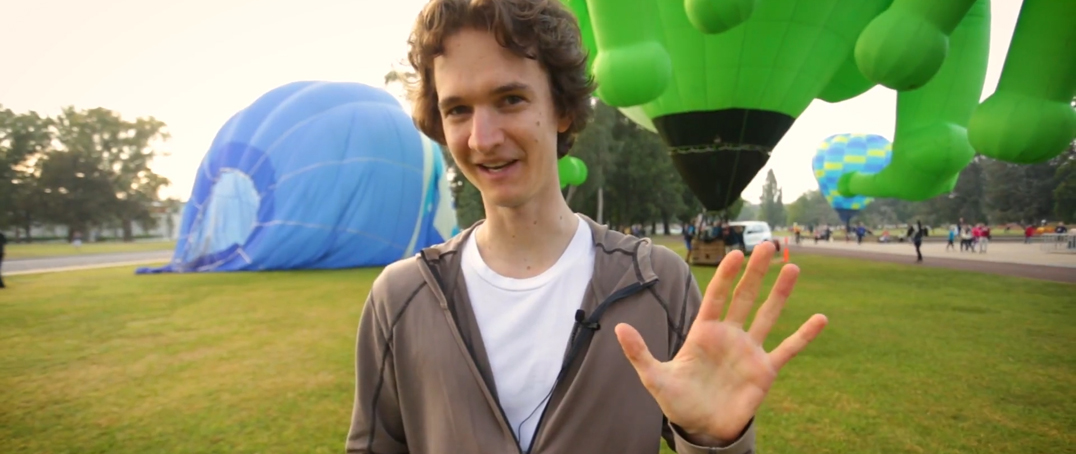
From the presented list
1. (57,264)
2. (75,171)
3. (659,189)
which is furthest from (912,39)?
(75,171)

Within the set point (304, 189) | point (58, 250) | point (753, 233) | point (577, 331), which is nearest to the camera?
point (577, 331)

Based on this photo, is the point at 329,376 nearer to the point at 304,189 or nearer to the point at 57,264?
the point at 304,189

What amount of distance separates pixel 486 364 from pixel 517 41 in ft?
2.24

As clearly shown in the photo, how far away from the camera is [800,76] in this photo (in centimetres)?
868

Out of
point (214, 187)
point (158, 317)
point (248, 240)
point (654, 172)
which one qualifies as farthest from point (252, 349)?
point (654, 172)

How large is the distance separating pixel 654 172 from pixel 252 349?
3151 centimetres

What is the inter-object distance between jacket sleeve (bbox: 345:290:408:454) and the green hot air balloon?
15.2 ft

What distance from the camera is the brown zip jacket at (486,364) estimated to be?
4.17 ft

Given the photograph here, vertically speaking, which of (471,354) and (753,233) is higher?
(471,354)

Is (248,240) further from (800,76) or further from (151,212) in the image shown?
(151,212)

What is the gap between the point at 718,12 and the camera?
5219mm

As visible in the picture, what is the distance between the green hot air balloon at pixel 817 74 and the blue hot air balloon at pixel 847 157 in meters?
21.0

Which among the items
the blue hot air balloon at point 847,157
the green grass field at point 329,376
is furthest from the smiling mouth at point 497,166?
the blue hot air balloon at point 847,157

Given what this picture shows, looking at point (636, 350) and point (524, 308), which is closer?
point (636, 350)
